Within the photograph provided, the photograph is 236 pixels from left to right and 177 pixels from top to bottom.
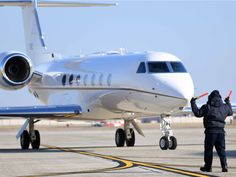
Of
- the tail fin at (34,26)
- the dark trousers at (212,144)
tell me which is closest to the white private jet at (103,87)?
the tail fin at (34,26)

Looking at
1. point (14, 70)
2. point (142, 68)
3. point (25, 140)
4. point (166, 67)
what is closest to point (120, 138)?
point (25, 140)

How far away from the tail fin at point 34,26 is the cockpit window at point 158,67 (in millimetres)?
8660

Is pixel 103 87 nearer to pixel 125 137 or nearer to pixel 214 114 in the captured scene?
pixel 125 137

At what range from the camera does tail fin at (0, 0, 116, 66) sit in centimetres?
3256

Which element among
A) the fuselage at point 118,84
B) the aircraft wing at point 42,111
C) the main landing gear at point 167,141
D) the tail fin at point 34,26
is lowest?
the main landing gear at point 167,141

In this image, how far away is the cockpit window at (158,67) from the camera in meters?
24.2

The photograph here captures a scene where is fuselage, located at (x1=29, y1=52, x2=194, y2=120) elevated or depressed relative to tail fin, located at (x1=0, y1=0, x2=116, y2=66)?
depressed

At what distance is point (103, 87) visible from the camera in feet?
86.5

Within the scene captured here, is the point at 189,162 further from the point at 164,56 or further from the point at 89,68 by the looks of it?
the point at 89,68

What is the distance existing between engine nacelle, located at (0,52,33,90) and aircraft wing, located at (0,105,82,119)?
31.4 inches

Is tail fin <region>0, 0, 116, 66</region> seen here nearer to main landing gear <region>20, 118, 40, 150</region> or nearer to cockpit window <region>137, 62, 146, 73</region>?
main landing gear <region>20, 118, 40, 150</region>

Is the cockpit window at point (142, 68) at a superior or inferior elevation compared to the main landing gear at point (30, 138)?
superior

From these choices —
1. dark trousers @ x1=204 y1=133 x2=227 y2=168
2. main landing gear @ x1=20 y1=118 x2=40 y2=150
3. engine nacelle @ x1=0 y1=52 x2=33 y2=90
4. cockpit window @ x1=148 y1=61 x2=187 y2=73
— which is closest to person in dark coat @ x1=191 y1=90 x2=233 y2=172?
dark trousers @ x1=204 y1=133 x2=227 y2=168

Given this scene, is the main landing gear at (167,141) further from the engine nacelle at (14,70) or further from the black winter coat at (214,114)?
the black winter coat at (214,114)
